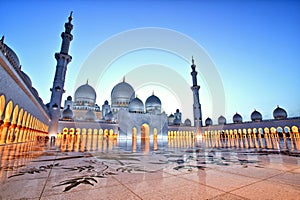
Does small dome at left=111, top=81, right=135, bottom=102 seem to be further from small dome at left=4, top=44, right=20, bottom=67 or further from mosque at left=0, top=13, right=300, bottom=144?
small dome at left=4, top=44, right=20, bottom=67

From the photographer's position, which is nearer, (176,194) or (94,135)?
(176,194)

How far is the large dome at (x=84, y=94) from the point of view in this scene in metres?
30.6

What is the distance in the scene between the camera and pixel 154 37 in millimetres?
15289

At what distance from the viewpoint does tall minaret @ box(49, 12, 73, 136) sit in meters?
20.8

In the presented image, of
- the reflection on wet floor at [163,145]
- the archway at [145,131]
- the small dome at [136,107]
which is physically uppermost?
the small dome at [136,107]

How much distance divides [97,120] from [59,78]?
9414 millimetres

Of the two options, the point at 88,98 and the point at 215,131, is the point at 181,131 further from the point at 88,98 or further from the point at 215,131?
the point at 88,98

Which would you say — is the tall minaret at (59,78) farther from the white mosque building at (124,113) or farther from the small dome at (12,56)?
the small dome at (12,56)

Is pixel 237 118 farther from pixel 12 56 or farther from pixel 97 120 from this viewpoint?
pixel 12 56

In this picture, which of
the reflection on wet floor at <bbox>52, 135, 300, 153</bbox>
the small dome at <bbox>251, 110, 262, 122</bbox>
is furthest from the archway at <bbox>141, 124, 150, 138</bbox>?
the small dome at <bbox>251, 110, 262, 122</bbox>

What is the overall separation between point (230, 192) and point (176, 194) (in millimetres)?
540

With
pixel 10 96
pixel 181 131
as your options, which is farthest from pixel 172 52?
pixel 181 131

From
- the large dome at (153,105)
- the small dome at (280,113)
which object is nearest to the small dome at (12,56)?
the large dome at (153,105)

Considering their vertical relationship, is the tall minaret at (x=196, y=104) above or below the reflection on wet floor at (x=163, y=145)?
above
